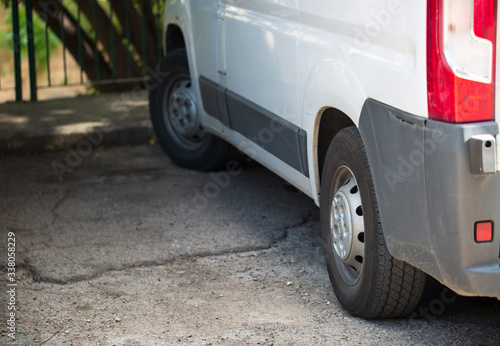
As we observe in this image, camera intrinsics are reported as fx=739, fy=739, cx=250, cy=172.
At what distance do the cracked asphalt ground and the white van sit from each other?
270mm

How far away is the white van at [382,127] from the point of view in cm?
253

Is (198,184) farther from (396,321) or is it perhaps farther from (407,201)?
(407,201)

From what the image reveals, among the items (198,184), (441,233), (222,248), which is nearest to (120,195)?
(198,184)

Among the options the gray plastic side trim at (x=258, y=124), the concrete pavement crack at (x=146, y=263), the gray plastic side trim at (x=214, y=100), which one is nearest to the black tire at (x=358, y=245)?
the gray plastic side trim at (x=258, y=124)

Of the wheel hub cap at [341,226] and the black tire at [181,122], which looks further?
the black tire at [181,122]

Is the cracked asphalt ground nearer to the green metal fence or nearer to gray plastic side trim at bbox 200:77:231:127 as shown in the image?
gray plastic side trim at bbox 200:77:231:127

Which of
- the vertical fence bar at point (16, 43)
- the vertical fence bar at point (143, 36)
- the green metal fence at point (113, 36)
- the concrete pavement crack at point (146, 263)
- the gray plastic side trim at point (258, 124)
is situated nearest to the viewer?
the gray plastic side trim at point (258, 124)

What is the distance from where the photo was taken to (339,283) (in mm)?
3506

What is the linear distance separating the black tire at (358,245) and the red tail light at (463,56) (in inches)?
24.9

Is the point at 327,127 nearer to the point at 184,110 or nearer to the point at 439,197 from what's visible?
the point at 439,197

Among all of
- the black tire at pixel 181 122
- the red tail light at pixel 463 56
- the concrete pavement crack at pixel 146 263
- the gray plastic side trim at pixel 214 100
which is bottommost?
Answer: the concrete pavement crack at pixel 146 263

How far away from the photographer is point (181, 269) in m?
4.11

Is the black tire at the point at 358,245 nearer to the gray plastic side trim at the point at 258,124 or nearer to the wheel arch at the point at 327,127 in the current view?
the wheel arch at the point at 327,127

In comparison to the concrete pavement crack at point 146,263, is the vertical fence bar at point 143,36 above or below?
above
